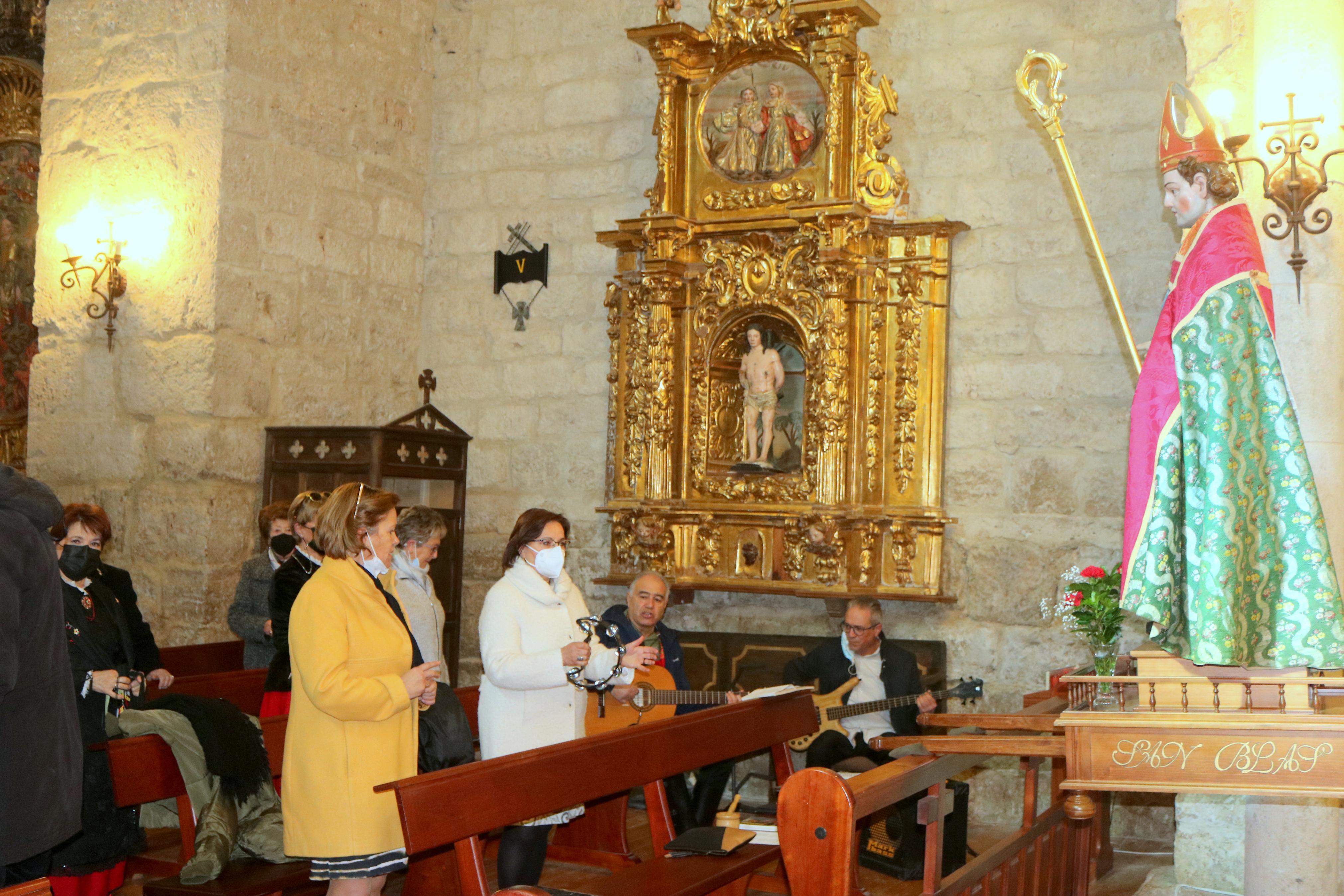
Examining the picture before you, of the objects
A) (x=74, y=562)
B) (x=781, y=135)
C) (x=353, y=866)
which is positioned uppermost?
(x=781, y=135)

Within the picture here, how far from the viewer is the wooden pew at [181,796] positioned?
166 inches

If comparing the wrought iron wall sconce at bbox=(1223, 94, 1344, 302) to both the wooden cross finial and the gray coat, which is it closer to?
the gray coat

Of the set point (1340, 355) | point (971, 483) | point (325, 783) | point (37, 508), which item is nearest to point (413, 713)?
point (325, 783)

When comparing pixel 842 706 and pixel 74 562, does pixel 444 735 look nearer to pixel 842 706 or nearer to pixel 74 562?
pixel 74 562

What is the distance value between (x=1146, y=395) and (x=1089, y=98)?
3800mm

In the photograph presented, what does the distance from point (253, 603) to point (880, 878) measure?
296 centimetres

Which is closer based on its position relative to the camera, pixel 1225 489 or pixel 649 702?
pixel 1225 489

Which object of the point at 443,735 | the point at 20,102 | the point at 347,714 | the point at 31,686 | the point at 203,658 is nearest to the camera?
the point at 31,686

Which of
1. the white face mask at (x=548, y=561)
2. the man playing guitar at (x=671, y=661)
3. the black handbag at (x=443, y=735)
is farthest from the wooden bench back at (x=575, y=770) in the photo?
the man playing guitar at (x=671, y=661)

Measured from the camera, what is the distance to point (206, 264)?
7.32 m

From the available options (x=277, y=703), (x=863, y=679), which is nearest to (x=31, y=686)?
(x=277, y=703)

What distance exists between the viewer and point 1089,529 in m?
6.64

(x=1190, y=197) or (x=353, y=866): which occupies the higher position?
(x=1190, y=197)

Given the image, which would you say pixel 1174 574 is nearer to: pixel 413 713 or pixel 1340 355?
pixel 1340 355
